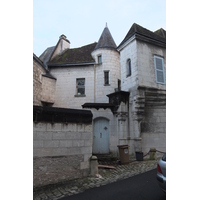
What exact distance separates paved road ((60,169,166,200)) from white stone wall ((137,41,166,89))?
522 cm

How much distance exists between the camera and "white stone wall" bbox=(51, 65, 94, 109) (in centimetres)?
1182

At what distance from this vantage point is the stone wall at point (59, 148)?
13.6ft

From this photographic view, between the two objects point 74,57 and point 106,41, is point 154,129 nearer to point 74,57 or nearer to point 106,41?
point 106,41

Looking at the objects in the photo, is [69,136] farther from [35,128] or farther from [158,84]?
[158,84]

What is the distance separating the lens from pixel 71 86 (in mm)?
12094

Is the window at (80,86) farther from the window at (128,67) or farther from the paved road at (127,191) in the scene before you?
the paved road at (127,191)

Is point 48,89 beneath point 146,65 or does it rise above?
beneath

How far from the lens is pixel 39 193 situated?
374 centimetres

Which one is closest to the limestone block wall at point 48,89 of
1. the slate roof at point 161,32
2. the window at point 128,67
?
the window at point 128,67

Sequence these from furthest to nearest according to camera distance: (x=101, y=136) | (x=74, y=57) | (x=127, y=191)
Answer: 1. (x=74, y=57)
2. (x=101, y=136)
3. (x=127, y=191)

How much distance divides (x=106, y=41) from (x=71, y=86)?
14.7 feet

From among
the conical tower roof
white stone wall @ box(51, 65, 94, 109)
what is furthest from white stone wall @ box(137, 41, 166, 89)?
white stone wall @ box(51, 65, 94, 109)

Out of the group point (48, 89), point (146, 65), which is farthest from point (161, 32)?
point (48, 89)
